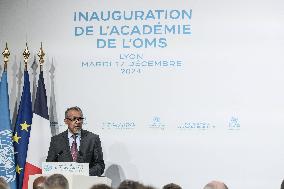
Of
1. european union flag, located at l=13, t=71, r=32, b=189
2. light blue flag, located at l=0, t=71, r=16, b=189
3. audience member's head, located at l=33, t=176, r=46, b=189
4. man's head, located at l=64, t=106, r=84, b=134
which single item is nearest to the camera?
audience member's head, located at l=33, t=176, r=46, b=189

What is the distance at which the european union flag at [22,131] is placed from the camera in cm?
736

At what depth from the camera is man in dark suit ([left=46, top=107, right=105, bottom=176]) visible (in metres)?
6.42

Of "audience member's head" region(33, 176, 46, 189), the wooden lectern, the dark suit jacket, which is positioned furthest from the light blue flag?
"audience member's head" region(33, 176, 46, 189)

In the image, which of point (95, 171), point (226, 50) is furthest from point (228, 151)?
point (95, 171)

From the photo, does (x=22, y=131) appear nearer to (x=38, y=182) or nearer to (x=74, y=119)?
(x=74, y=119)

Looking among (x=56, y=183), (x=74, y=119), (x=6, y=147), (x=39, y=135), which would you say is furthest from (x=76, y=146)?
(x=56, y=183)

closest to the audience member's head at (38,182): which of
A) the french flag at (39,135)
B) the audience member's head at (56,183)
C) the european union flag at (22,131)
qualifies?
the audience member's head at (56,183)

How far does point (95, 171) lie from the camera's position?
243 inches

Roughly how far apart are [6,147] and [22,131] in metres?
0.32

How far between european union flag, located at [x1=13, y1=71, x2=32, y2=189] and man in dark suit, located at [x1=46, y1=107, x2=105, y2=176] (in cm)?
91

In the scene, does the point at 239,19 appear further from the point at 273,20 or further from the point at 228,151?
the point at 228,151

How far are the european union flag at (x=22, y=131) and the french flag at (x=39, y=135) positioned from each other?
0.10 m

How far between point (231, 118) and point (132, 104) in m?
1.18

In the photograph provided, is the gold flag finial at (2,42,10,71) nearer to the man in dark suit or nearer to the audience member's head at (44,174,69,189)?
the man in dark suit
